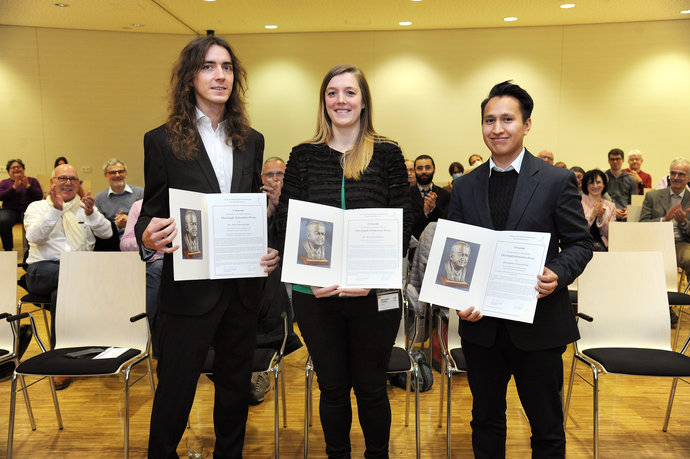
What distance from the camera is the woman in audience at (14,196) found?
8312 millimetres

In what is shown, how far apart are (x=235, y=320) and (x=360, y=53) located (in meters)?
9.55

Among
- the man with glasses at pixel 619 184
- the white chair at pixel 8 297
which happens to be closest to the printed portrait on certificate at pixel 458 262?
the white chair at pixel 8 297

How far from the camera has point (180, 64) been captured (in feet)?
6.98

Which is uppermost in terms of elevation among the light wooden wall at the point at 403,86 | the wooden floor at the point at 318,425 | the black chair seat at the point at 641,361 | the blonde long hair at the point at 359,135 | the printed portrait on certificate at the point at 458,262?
the light wooden wall at the point at 403,86

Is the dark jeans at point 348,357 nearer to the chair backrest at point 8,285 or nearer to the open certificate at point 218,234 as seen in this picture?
the open certificate at point 218,234

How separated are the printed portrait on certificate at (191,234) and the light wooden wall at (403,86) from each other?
362 inches

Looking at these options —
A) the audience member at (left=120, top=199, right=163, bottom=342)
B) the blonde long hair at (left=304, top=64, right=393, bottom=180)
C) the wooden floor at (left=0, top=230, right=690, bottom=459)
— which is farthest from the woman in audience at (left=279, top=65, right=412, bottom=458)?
the audience member at (left=120, top=199, right=163, bottom=342)

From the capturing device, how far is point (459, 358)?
2900 millimetres

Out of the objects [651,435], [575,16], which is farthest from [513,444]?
[575,16]

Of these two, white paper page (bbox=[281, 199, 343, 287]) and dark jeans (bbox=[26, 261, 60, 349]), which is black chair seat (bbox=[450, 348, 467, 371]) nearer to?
white paper page (bbox=[281, 199, 343, 287])

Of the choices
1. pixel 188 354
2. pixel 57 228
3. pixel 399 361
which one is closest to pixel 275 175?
pixel 57 228

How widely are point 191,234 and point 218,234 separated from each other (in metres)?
0.11

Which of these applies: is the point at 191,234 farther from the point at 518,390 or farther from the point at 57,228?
the point at 57,228

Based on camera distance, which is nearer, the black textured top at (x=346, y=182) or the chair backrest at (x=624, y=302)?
the black textured top at (x=346, y=182)
